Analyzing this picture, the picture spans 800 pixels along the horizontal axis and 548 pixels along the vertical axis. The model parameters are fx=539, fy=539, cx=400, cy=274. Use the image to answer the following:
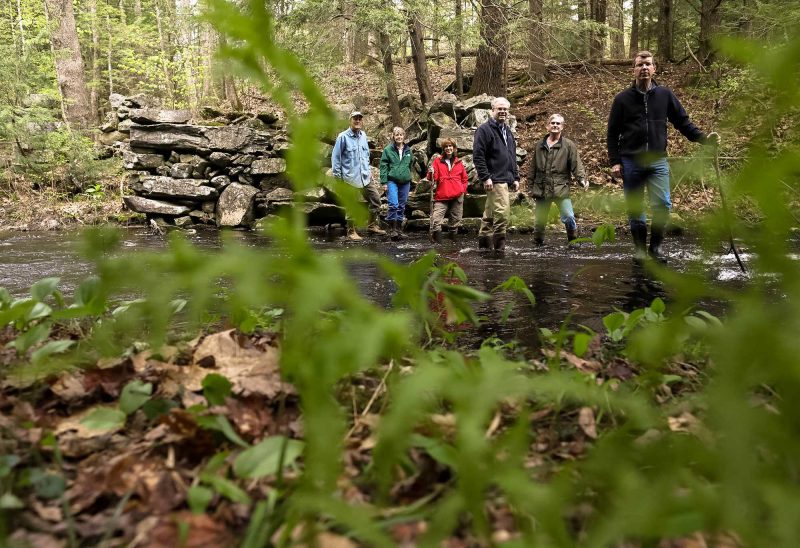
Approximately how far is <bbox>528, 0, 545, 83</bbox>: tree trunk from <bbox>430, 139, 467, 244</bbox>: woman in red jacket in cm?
300

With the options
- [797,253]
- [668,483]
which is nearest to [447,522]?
[668,483]

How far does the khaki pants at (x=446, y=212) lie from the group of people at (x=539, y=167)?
0.02 m

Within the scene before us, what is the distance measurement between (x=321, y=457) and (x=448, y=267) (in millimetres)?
1527

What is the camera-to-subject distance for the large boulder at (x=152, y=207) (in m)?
13.9

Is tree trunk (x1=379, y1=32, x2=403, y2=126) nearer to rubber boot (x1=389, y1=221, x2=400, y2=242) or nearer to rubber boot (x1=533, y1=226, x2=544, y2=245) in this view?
rubber boot (x1=389, y1=221, x2=400, y2=242)

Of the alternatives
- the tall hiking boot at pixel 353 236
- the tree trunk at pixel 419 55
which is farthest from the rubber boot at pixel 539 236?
the tree trunk at pixel 419 55

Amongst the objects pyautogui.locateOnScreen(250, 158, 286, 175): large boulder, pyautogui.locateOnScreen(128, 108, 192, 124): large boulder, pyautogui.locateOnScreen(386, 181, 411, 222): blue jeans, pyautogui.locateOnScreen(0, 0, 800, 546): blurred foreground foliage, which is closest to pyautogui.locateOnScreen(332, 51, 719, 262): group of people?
pyautogui.locateOnScreen(386, 181, 411, 222): blue jeans

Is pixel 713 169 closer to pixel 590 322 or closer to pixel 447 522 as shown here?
pixel 447 522

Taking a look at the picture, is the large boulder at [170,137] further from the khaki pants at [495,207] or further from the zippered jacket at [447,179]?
the khaki pants at [495,207]

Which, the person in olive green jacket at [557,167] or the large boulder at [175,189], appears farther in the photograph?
the large boulder at [175,189]

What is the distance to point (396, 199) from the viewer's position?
12352mm

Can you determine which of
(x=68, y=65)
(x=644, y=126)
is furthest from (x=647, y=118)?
(x=68, y=65)

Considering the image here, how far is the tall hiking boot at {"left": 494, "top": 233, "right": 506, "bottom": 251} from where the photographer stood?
9.84m

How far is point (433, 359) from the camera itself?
170 cm
